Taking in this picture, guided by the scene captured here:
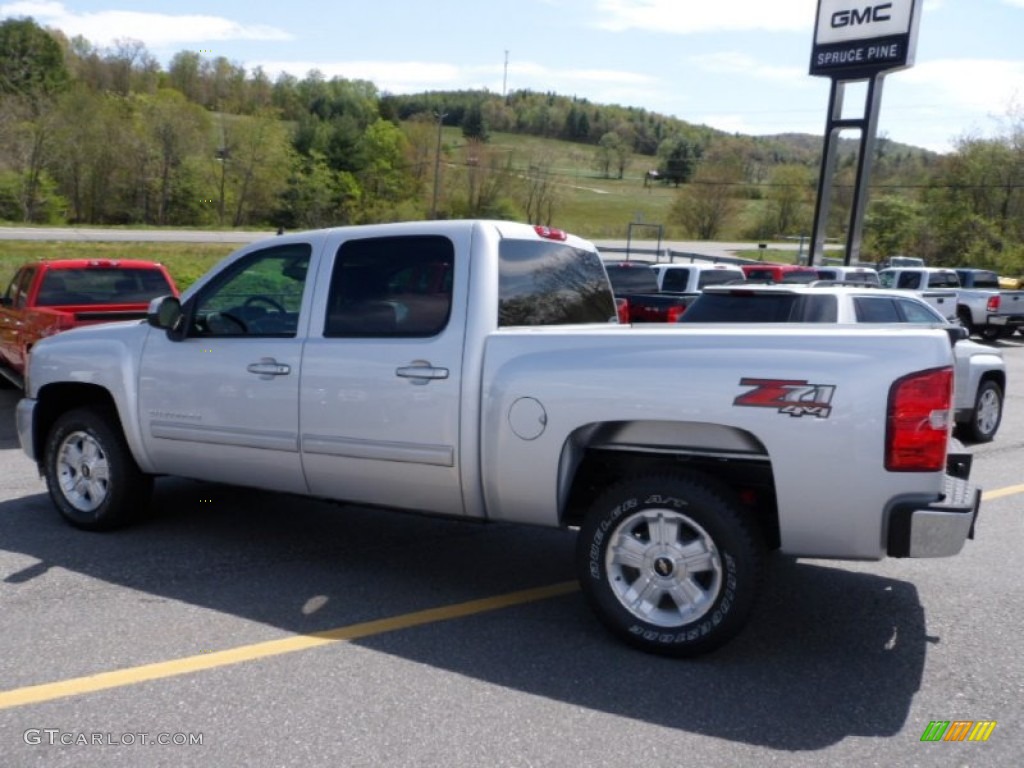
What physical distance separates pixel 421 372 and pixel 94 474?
2593mm

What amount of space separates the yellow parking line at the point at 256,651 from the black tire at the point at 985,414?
6.94 metres

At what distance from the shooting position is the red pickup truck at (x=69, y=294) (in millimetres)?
9844

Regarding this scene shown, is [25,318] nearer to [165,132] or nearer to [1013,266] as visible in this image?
[1013,266]

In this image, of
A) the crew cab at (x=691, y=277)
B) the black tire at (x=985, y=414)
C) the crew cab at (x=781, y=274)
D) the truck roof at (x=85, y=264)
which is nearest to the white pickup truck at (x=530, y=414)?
the truck roof at (x=85, y=264)

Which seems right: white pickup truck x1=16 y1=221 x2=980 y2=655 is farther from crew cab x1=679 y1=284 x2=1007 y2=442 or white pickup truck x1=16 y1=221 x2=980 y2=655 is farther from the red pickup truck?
crew cab x1=679 y1=284 x2=1007 y2=442

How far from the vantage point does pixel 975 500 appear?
417 cm

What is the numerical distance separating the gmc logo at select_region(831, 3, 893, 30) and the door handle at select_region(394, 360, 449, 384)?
31.1 m

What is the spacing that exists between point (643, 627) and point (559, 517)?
649mm

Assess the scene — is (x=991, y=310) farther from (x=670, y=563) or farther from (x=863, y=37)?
(x=670, y=563)

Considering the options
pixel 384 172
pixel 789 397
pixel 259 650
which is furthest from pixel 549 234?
pixel 384 172

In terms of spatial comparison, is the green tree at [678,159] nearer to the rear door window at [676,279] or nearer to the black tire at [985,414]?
the rear door window at [676,279]

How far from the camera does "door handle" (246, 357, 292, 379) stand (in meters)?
5.12

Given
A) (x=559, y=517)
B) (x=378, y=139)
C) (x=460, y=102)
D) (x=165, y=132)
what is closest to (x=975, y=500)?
(x=559, y=517)

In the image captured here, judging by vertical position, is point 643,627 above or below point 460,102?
below
